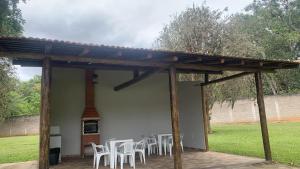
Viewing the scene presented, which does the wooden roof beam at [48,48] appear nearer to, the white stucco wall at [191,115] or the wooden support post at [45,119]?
the wooden support post at [45,119]

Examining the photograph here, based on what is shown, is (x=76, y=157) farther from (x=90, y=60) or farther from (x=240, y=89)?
(x=240, y=89)

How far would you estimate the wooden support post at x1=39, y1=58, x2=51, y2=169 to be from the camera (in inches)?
192

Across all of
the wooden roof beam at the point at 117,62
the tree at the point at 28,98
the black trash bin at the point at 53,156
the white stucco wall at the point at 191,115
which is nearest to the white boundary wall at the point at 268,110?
the white stucco wall at the point at 191,115

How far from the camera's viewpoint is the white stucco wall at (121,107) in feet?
31.9

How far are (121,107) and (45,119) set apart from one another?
5823 millimetres

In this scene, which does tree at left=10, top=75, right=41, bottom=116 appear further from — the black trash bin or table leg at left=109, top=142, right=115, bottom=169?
table leg at left=109, top=142, right=115, bottom=169

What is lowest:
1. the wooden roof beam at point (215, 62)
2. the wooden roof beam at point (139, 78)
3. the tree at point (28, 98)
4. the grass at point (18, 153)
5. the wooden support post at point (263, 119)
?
the grass at point (18, 153)

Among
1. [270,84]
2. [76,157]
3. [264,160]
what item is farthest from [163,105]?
[270,84]

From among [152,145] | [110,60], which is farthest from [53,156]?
[110,60]

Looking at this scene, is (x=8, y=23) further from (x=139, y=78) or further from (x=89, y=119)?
(x=139, y=78)

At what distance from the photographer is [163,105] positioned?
11.6 m

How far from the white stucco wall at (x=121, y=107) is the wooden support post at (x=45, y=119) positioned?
14.9ft

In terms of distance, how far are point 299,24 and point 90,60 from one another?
86.1ft

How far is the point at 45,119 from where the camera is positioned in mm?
5055
